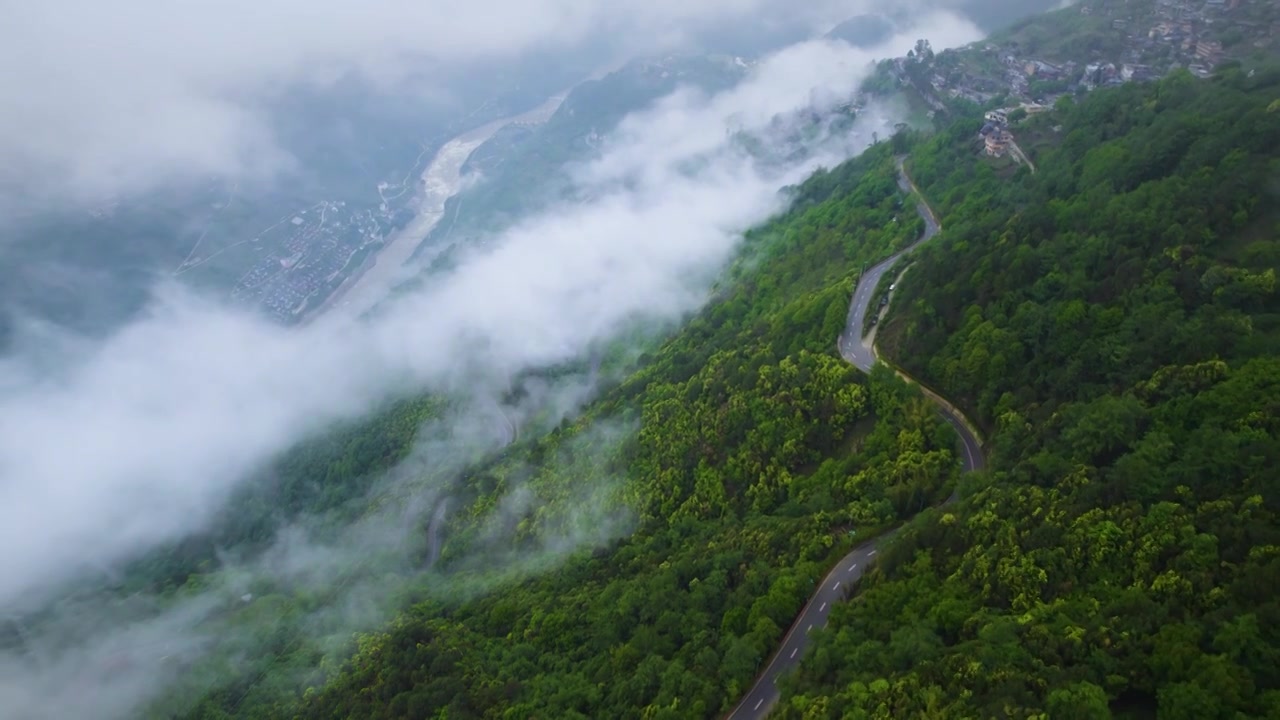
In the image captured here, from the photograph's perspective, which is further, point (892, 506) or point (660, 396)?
point (660, 396)

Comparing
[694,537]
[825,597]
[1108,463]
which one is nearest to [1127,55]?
[1108,463]

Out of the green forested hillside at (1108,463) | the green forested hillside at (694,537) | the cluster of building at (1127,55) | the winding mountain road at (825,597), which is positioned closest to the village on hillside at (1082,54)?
the cluster of building at (1127,55)

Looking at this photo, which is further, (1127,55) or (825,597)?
(1127,55)

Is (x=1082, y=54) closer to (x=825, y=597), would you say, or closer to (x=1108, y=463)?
(x=1108, y=463)

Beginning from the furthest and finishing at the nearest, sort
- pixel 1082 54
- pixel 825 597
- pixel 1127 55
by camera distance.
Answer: pixel 1082 54 < pixel 1127 55 < pixel 825 597

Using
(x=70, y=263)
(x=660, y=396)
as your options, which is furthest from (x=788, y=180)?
(x=70, y=263)

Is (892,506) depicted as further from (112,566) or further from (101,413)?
(101,413)

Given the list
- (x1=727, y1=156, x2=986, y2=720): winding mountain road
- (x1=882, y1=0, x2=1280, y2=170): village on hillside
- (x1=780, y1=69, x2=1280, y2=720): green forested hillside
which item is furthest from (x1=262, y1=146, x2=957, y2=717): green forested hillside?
(x1=882, y1=0, x2=1280, y2=170): village on hillside

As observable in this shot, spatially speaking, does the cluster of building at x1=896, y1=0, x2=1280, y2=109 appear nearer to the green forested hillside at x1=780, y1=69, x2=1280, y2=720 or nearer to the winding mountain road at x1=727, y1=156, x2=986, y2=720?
the green forested hillside at x1=780, y1=69, x2=1280, y2=720
